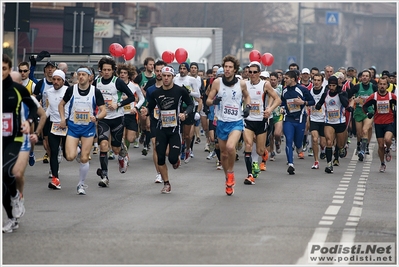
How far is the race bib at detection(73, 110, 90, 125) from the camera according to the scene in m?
14.0

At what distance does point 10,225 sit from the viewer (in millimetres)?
10391

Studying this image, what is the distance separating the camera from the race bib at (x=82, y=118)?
14008 millimetres

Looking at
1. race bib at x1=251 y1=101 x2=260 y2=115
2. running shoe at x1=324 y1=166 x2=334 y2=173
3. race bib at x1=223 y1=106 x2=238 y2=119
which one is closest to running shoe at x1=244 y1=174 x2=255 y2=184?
race bib at x1=251 y1=101 x2=260 y2=115

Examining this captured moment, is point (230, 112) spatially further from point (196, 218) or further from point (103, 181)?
point (196, 218)

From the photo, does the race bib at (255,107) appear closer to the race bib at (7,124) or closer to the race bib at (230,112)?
the race bib at (230,112)

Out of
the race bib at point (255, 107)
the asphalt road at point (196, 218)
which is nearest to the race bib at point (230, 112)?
the asphalt road at point (196, 218)

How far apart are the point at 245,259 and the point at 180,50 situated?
18466 mm

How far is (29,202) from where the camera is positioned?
12938 mm

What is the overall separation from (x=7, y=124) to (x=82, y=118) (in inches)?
140

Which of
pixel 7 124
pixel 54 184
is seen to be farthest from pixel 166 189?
pixel 7 124

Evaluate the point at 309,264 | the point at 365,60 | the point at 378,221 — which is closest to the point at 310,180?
the point at 378,221

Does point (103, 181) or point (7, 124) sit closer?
point (7, 124)

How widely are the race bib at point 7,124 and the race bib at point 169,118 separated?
3.99 meters

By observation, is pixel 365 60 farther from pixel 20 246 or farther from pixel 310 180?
pixel 20 246
